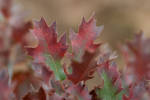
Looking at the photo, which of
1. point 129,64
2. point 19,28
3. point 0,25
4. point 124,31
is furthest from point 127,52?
point 124,31

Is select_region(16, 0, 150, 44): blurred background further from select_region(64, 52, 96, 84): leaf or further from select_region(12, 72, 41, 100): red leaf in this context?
select_region(64, 52, 96, 84): leaf

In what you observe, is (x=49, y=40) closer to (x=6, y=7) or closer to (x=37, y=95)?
(x=37, y=95)

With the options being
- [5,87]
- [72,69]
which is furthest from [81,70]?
[5,87]

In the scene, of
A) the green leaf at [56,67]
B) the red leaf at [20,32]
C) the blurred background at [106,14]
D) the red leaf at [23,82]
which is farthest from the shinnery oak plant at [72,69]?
the blurred background at [106,14]

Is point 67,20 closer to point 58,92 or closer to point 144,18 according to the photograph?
point 144,18

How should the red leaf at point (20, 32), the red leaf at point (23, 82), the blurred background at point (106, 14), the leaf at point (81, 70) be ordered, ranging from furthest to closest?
the blurred background at point (106, 14)
the red leaf at point (20, 32)
the red leaf at point (23, 82)
the leaf at point (81, 70)

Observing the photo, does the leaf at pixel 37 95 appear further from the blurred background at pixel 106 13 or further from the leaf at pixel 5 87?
the blurred background at pixel 106 13
